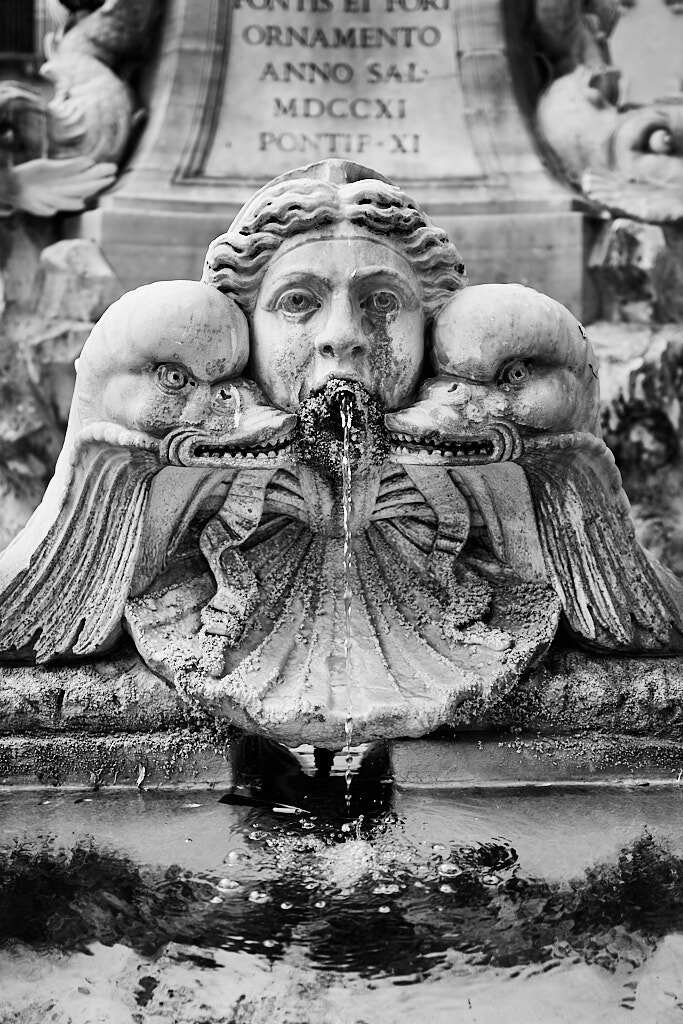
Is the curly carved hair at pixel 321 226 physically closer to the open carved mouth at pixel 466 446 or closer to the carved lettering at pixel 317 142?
the open carved mouth at pixel 466 446

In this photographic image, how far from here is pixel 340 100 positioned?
262 inches

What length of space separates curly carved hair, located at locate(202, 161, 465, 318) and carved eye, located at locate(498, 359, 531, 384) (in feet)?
0.80

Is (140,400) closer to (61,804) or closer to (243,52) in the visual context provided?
(61,804)

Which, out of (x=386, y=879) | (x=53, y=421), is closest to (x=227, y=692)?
(x=386, y=879)

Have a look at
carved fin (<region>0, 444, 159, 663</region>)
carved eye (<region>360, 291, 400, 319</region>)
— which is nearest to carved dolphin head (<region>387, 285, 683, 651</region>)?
carved eye (<region>360, 291, 400, 319</region>)

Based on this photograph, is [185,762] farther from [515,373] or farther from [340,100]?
[340,100]

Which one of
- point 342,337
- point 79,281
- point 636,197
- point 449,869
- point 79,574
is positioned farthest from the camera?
point 636,197

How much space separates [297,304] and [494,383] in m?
0.49

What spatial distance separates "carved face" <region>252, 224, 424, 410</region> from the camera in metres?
3.29

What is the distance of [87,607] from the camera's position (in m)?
3.48

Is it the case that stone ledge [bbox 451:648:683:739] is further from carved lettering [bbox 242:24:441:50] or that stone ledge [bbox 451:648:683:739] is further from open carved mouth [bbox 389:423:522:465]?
carved lettering [bbox 242:24:441:50]

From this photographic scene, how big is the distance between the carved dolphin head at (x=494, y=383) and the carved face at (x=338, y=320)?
9cm

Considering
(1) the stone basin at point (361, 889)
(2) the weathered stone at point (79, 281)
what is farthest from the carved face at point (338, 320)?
(2) the weathered stone at point (79, 281)

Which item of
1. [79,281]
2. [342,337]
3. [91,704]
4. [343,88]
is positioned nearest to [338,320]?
[342,337]
